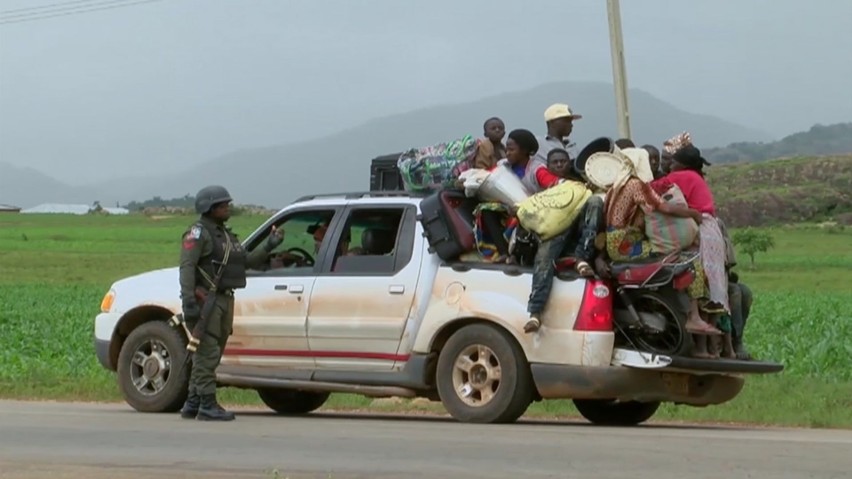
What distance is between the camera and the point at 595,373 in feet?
41.5

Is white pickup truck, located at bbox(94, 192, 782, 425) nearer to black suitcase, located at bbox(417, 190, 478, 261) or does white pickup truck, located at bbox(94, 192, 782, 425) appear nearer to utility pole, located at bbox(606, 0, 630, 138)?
black suitcase, located at bbox(417, 190, 478, 261)

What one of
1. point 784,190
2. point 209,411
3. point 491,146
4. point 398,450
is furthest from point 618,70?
point 784,190

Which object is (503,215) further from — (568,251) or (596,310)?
(596,310)

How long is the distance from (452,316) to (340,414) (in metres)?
2.76

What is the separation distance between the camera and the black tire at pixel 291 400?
1551 centimetres

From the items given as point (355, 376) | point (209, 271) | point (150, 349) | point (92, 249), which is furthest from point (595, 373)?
point (92, 249)

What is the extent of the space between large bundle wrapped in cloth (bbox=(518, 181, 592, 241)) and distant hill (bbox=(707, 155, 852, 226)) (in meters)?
89.0

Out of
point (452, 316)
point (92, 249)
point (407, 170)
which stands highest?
point (407, 170)

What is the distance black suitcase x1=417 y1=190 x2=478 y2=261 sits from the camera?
13414 mm

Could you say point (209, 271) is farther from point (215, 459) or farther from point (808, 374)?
point (808, 374)

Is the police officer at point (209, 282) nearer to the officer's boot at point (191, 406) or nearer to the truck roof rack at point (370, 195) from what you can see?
the officer's boot at point (191, 406)

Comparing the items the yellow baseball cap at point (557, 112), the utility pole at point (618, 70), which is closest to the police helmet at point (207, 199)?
the yellow baseball cap at point (557, 112)

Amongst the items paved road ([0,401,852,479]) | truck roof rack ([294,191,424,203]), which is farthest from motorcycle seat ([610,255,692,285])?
truck roof rack ([294,191,424,203])

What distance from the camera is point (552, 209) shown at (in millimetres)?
12820
